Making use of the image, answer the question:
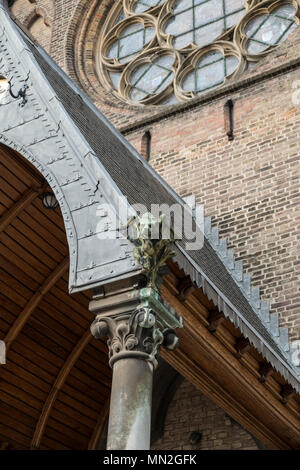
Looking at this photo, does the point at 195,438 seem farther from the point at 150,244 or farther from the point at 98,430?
the point at 150,244

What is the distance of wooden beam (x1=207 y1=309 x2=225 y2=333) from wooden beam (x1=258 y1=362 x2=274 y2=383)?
3.33ft

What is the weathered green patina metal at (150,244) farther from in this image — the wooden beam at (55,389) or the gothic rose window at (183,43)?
the gothic rose window at (183,43)

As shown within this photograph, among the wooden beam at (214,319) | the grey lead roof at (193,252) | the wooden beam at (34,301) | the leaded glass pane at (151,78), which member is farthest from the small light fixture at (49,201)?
the leaded glass pane at (151,78)

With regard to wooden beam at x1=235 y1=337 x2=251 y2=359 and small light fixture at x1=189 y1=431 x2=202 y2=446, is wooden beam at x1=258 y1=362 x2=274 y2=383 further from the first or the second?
small light fixture at x1=189 y1=431 x2=202 y2=446

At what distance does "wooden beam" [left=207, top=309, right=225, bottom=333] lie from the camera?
26.6 feet

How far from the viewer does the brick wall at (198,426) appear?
1138cm

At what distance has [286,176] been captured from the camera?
40.5 feet

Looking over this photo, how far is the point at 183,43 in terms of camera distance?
15781mm

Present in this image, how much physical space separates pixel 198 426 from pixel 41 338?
98.2 inches

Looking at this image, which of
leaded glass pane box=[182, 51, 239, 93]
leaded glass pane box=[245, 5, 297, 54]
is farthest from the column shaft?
leaded glass pane box=[245, 5, 297, 54]

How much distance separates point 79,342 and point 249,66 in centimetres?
605

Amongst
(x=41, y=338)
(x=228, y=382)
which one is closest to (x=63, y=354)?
(x=41, y=338)
